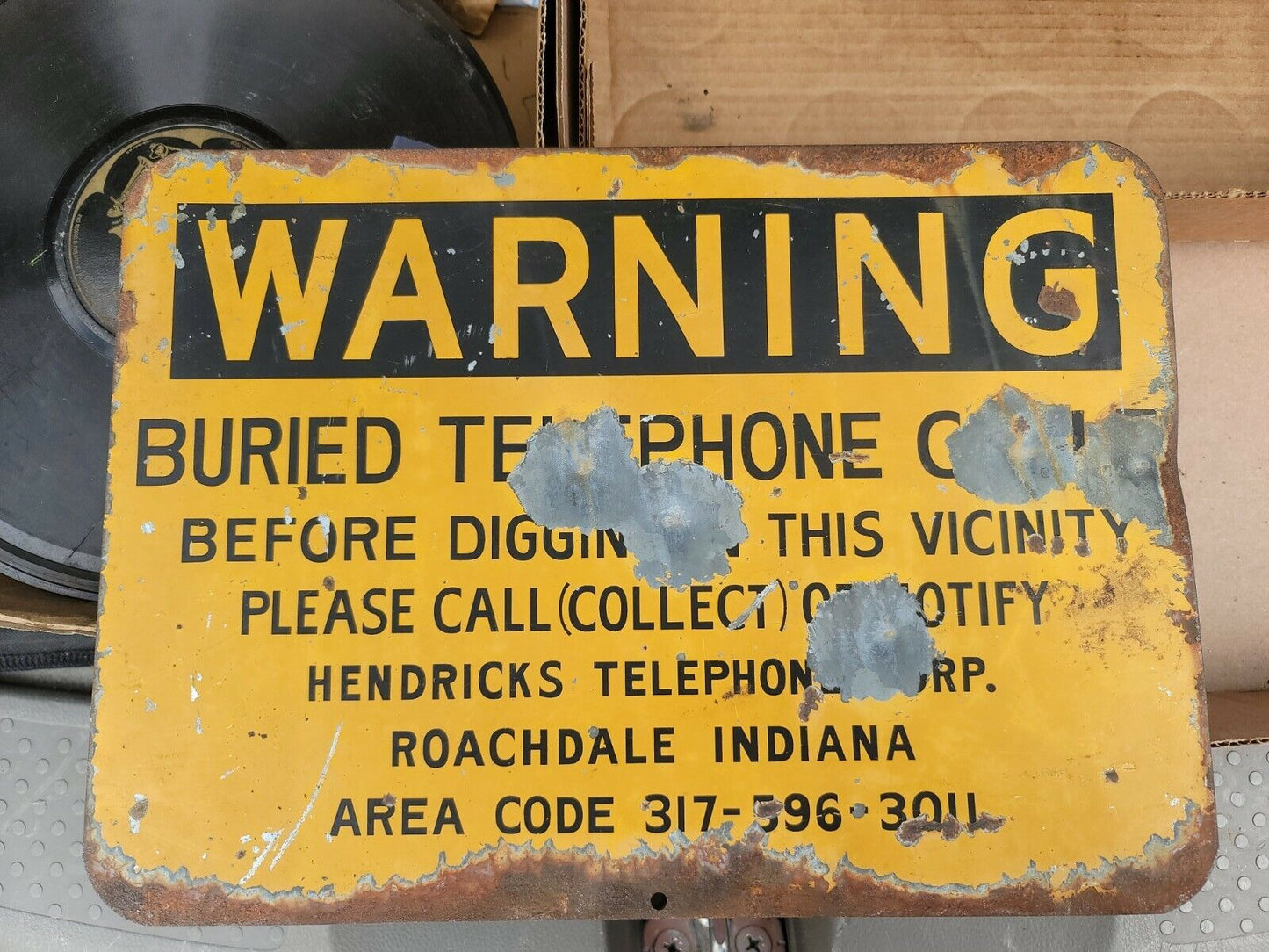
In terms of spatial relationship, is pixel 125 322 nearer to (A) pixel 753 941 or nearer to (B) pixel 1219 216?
(A) pixel 753 941

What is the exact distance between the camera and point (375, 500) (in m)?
0.63

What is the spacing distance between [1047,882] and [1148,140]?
Answer: 2.27 ft

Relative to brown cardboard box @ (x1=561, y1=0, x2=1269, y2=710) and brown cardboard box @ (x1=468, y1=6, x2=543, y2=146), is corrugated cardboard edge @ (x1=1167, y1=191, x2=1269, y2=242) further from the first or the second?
brown cardboard box @ (x1=468, y1=6, x2=543, y2=146)

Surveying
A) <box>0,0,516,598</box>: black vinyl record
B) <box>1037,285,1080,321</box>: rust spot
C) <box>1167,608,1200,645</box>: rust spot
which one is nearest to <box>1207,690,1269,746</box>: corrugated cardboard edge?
<box>1167,608,1200,645</box>: rust spot

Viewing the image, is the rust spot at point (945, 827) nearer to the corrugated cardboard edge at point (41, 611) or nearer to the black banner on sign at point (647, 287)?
the black banner on sign at point (647, 287)

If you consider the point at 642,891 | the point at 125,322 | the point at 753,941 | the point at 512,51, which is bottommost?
the point at 753,941

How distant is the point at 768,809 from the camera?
0.62 metres

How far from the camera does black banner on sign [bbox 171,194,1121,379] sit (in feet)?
2.13

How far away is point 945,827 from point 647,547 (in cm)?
29

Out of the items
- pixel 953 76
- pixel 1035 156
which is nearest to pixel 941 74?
pixel 953 76

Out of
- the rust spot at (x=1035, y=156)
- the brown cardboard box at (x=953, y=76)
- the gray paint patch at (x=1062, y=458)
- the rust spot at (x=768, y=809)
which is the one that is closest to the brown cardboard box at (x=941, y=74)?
the brown cardboard box at (x=953, y=76)

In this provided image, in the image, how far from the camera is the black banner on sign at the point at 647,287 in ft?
2.13

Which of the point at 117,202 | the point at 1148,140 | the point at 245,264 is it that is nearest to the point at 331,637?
the point at 245,264

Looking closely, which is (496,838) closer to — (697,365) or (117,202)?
(697,365)
